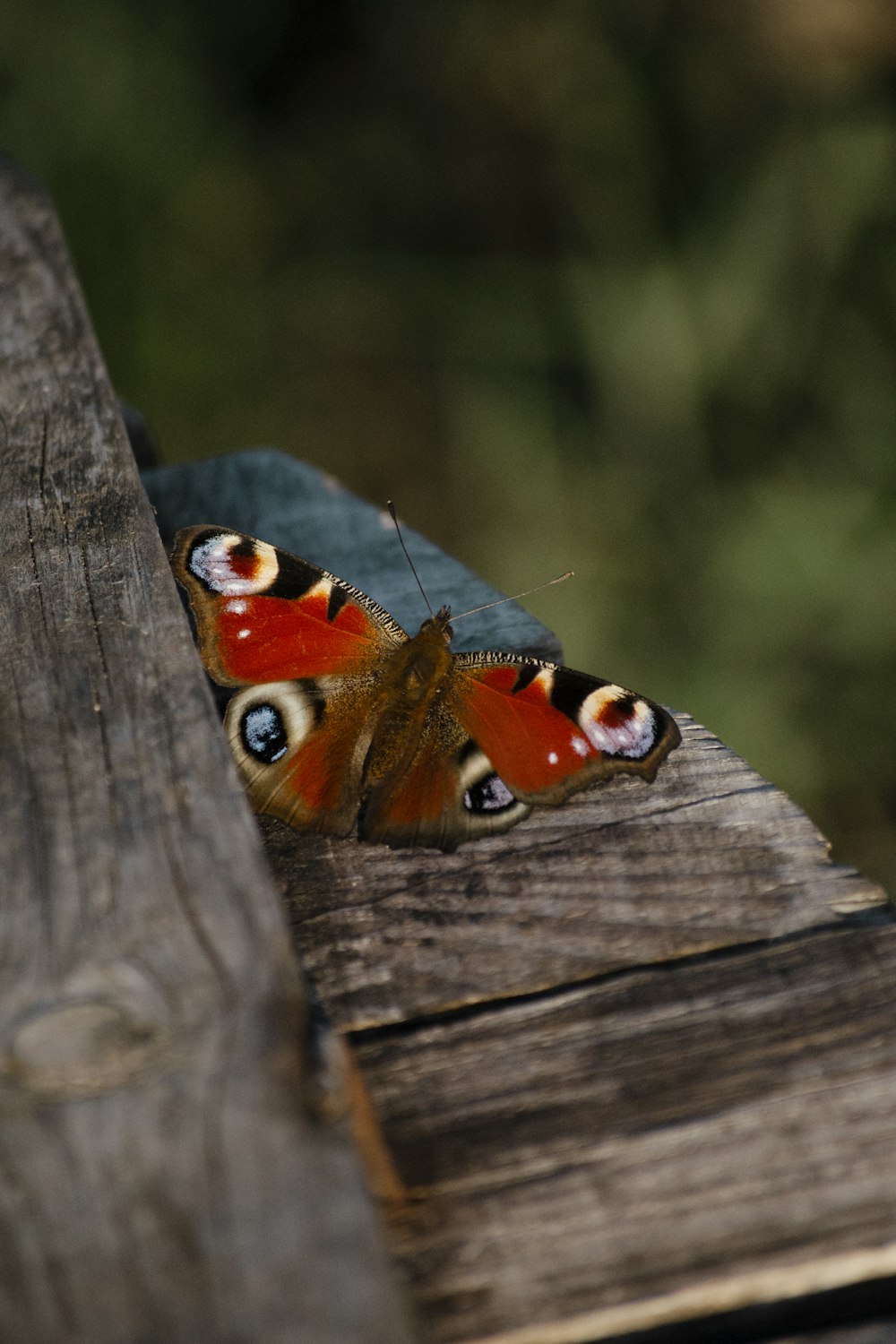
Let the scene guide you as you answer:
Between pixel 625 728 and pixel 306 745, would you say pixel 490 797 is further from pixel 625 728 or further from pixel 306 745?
pixel 306 745

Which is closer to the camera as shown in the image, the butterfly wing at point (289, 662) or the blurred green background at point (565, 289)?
the butterfly wing at point (289, 662)

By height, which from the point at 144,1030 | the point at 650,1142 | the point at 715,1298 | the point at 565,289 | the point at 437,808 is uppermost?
the point at 565,289

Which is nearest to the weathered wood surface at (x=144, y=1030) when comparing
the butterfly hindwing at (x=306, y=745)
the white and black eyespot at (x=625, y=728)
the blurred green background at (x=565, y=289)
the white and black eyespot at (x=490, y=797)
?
the butterfly hindwing at (x=306, y=745)

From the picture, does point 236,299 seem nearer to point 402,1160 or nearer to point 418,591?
point 418,591

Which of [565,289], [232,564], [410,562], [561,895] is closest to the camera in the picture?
[561,895]

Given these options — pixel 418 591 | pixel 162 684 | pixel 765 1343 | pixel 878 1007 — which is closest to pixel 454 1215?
pixel 765 1343

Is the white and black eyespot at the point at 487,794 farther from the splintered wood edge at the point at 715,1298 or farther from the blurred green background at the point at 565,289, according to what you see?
the blurred green background at the point at 565,289

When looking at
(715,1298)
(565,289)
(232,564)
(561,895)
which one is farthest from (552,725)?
(565,289)
